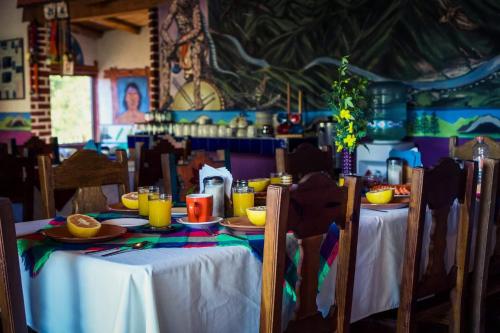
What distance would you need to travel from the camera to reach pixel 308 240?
1566 mm

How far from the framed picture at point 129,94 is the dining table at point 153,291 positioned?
29.9ft

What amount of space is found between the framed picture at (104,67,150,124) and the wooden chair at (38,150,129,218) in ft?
26.8

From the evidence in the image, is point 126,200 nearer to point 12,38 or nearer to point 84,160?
point 84,160

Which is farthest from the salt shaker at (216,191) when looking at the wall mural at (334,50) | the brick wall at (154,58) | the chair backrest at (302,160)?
the brick wall at (154,58)

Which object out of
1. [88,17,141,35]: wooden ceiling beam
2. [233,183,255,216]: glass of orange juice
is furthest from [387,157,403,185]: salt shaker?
[88,17,141,35]: wooden ceiling beam

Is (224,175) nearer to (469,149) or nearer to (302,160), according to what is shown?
(302,160)

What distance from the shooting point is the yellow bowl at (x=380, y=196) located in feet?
7.72

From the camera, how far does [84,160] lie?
8.50 feet

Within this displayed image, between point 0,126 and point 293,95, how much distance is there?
5.14 metres

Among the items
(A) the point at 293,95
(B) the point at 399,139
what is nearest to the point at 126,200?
(B) the point at 399,139

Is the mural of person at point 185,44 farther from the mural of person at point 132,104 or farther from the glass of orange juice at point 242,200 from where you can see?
the glass of orange juice at point 242,200

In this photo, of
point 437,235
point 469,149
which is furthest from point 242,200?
point 469,149

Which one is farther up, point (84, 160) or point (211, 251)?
point (84, 160)

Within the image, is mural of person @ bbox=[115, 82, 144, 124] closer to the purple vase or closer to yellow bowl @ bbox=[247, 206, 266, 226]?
the purple vase
